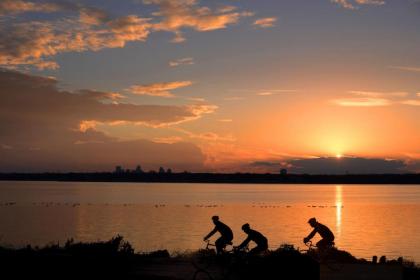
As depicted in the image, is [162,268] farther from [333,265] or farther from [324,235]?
[333,265]

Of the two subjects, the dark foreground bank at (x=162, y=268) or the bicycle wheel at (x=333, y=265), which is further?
the bicycle wheel at (x=333, y=265)

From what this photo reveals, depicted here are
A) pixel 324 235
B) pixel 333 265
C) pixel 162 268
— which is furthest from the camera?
pixel 333 265

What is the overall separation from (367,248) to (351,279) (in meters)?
39.4

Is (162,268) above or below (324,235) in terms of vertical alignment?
below

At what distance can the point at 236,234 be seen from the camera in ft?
221

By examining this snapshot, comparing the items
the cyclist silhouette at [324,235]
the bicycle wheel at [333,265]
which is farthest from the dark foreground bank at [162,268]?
the cyclist silhouette at [324,235]

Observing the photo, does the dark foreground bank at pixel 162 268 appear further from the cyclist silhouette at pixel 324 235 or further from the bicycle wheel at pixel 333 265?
the cyclist silhouette at pixel 324 235

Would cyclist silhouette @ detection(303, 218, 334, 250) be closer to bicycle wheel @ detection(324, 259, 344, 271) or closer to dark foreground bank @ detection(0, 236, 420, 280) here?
dark foreground bank @ detection(0, 236, 420, 280)

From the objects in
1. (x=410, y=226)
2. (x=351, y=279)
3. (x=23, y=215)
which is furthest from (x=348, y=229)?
(x=351, y=279)

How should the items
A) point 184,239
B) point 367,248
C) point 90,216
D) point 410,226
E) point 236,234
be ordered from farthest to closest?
point 90,216, point 410,226, point 236,234, point 184,239, point 367,248

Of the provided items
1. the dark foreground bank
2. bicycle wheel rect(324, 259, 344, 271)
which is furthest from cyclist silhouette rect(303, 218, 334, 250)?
bicycle wheel rect(324, 259, 344, 271)

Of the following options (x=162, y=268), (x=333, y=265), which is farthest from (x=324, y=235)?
(x=162, y=268)

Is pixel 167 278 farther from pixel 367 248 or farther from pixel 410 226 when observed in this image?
pixel 410 226

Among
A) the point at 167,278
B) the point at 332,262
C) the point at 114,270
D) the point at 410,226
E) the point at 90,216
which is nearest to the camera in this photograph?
the point at 167,278
